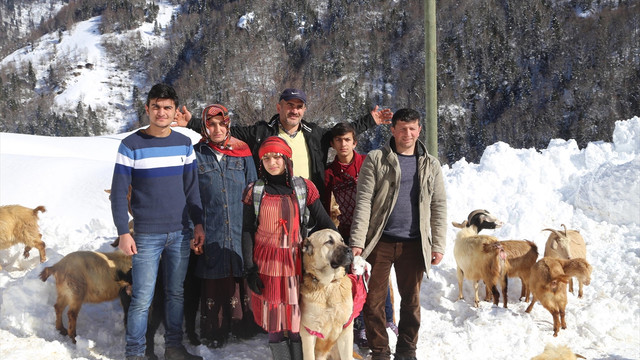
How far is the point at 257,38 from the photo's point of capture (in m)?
88.6

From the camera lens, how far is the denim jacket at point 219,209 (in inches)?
135

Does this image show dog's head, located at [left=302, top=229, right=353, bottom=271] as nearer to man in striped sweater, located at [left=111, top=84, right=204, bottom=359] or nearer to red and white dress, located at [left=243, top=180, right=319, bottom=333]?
red and white dress, located at [left=243, top=180, right=319, bottom=333]

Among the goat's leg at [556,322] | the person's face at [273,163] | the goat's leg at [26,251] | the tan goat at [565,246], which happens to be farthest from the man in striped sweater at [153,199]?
the tan goat at [565,246]

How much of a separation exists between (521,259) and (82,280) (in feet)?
13.9

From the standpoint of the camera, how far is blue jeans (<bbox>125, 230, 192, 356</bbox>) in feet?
10.3

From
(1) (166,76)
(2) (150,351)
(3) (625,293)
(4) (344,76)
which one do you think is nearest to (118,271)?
(2) (150,351)

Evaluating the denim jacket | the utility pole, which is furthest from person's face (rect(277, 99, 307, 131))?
the utility pole

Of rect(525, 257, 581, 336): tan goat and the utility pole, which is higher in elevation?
the utility pole

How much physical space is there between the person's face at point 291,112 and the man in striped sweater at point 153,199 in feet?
2.63

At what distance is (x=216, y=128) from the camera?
3391 millimetres

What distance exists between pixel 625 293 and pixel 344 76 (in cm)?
7682

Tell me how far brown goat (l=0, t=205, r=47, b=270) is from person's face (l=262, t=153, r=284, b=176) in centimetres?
336

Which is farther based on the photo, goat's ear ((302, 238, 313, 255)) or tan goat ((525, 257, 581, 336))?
tan goat ((525, 257, 581, 336))

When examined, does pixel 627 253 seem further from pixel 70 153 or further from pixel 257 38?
pixel 257 38
